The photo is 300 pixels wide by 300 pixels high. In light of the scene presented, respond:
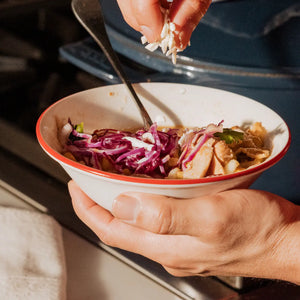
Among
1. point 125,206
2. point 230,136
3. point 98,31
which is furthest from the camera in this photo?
point 98,31

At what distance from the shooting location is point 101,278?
0.77 metres

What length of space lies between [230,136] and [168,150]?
97mm

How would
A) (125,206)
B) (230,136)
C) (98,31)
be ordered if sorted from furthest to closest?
(98,31) → (230,136) → (125,206)

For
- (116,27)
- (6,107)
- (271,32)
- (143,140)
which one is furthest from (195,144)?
(6,107)

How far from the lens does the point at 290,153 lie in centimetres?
92

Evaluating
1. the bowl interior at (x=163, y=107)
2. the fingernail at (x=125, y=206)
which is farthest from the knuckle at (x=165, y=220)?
the bowl interior at (x=163, y=107)

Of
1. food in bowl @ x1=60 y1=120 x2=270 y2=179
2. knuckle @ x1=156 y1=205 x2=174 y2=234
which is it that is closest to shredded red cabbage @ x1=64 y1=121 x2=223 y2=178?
food in bowl @ x1=60 y1=120 x2=270 y2=179

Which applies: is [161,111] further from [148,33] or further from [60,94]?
[60,94]

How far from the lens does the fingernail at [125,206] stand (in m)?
0.59

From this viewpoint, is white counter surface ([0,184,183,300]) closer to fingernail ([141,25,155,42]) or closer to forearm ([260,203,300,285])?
forearm ([260,203,300,285])

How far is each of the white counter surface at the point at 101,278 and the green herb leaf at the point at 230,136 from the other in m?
0.26

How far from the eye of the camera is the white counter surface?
742 mm

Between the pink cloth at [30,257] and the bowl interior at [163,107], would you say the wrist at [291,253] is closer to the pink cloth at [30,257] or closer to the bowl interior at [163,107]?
the bowl interior at [163,107]

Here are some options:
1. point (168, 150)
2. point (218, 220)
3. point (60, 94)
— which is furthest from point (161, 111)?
point (60, 94)
